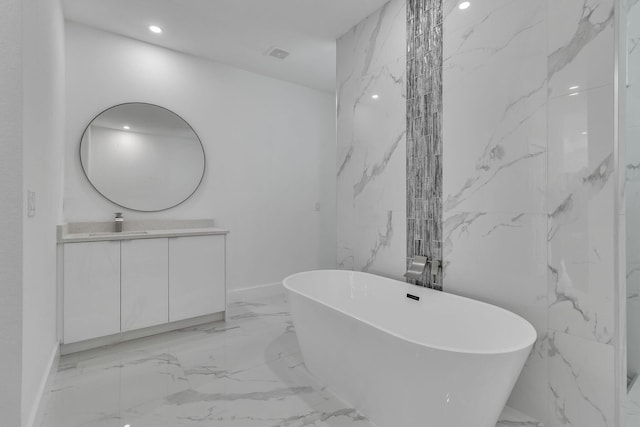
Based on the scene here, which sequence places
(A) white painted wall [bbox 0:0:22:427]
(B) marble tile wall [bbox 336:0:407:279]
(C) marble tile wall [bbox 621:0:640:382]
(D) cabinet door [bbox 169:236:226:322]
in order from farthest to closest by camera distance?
(D) cabinet door [bbox 169:236:226:322] < (B) marble tile wall [bbox 336:0:407:279] < (C) marble tile wall [bbox 621:0:640:382] < (A) white painted wall [bbox 0:0:22:427]

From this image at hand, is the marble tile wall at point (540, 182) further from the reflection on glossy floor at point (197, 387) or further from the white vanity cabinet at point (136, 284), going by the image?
the white vanity cabinet at point (136, 284)

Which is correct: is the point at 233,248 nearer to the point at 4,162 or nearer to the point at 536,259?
the point at 4,162

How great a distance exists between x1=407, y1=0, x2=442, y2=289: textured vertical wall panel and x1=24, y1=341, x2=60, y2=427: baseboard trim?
2223 millimetres

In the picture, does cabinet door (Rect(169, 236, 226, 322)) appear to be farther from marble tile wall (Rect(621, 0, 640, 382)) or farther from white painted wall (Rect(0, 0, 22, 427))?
marble tile wall (Rect(621, 0, 640, 382))

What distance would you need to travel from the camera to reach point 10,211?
1.16 m

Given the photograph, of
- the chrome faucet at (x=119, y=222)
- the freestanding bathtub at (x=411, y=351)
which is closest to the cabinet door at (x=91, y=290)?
the chrome faucet at (x=119, y=222)

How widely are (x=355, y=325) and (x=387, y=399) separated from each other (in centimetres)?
35

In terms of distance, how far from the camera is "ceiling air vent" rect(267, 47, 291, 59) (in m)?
3.20

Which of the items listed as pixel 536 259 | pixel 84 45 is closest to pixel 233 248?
pixel 84 45

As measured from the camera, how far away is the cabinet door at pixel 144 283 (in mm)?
2490

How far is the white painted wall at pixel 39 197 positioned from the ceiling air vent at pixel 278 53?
1.72m

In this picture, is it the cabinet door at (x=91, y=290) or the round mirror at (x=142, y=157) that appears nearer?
the cabinet door at (x=91, y=290)

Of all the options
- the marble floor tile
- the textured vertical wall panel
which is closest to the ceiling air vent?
the textured vertical wall panel

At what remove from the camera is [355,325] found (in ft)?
5.04
